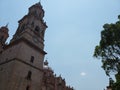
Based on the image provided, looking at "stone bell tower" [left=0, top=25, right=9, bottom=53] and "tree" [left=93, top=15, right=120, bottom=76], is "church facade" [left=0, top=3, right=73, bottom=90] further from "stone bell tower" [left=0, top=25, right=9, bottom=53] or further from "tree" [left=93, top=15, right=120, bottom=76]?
"tree" [left=93, top=15, right=120, bottom=76]

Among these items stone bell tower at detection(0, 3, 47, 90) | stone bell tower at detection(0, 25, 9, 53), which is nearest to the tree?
stone bell tower at detection(0, 3, 47, 90)

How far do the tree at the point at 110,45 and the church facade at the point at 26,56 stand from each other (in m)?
14.5

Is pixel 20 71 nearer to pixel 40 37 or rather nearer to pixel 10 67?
pixel 10 67

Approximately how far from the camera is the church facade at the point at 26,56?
26000 mm

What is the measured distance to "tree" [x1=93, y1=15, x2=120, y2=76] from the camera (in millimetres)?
16763

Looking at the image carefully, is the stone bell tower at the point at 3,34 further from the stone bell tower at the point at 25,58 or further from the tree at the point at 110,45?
the tree at the point at 110,45

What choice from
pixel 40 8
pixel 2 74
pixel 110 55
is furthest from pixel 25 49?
pixel 110 55

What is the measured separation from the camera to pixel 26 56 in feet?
95.1

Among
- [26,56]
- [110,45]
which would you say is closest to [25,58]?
[26,56]

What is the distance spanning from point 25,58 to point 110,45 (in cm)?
1648

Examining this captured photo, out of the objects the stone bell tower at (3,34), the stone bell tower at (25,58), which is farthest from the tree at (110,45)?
the stone bell tower at (3,34)

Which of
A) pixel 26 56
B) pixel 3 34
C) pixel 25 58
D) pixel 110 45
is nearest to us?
pixel 110 45

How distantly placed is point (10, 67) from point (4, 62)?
3.40 m

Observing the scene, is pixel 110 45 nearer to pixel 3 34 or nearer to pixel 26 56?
pixel 26 56
